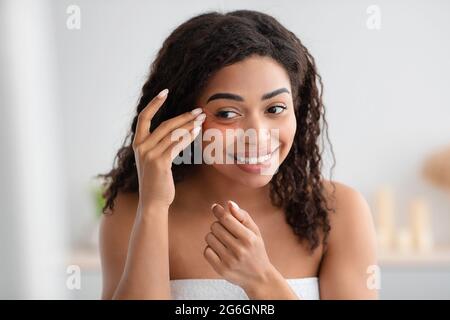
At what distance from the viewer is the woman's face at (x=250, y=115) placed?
67 centimetres

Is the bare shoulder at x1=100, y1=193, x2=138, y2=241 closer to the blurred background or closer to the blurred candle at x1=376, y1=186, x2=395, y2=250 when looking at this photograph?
the blurred background

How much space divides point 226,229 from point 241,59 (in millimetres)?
190

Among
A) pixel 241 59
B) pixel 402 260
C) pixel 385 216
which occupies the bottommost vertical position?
pixel 402 260

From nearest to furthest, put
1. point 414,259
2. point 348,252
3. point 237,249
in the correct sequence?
point 237,249, point 348,252, point 414,259

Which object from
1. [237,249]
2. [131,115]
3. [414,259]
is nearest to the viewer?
[237,249]

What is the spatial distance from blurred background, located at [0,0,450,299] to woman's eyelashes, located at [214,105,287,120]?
0.68 metres

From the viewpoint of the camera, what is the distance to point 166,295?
27.6 inches

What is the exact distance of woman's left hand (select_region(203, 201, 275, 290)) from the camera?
2.14ft

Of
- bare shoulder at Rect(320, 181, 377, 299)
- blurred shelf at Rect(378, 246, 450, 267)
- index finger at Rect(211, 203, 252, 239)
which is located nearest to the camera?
index finger at Rect(211, 203, 252, 239)

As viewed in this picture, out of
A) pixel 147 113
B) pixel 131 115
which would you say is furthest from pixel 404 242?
pixel 147 113

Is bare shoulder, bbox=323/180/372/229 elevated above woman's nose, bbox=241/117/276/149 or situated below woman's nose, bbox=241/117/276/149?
below

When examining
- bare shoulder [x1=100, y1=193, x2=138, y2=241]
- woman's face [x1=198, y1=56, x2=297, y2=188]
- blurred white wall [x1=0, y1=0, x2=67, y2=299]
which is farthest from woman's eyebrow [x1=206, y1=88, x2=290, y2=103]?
blurred white wall [x1=0, y1=0, x2=67, y2=299]

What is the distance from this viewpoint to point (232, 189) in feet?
2.71

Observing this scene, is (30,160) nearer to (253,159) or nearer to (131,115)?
(131,115)
